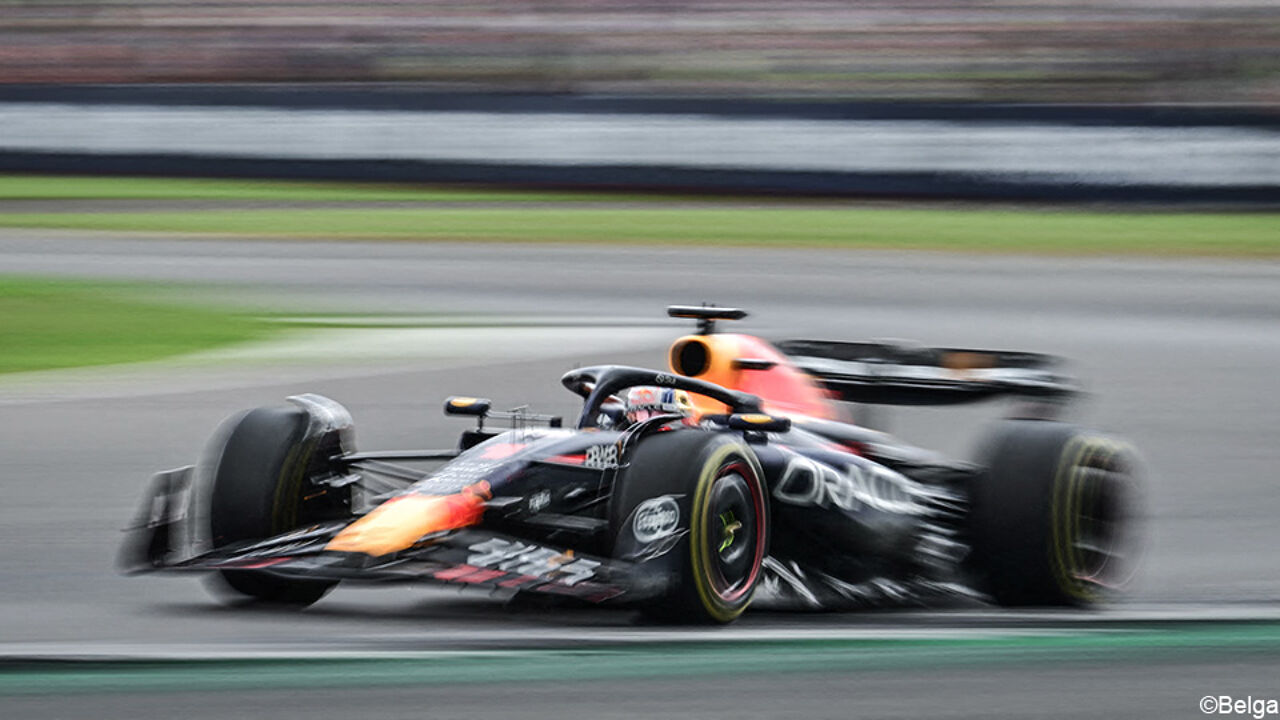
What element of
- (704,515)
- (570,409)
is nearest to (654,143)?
(570,409)

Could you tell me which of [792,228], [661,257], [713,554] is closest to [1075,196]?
[792,228]

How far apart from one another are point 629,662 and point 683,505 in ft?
2.36

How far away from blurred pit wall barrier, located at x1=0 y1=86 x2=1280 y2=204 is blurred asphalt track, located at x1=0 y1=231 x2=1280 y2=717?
1.93m

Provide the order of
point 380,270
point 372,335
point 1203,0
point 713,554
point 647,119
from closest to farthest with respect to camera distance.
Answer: point 713,554
point 372,335
point 380,270
point 647,119
point 1203,0

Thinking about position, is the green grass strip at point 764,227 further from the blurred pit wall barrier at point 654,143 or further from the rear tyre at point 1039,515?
the rear tyre at point 1039,515

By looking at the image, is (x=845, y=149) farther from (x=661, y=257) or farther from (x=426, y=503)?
(x=426, y=503)

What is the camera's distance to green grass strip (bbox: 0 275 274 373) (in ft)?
38.3

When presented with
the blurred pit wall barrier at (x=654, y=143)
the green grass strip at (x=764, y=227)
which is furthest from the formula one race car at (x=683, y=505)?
the blurred pit wall barrier at (x=654, y=143)

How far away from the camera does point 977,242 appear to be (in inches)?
646

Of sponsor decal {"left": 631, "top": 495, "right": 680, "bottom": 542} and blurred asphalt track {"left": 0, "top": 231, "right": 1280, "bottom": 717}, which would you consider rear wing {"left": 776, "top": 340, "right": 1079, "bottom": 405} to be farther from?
sponsor decal {"left": 631, "top": 495, "right": 680, "bottom": 542}

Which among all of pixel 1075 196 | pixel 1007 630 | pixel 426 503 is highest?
pixel 1075 196

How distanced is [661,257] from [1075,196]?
4.08 m

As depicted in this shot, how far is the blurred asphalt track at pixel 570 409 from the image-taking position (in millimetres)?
4371

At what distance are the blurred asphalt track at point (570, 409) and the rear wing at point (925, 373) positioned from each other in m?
0.84
